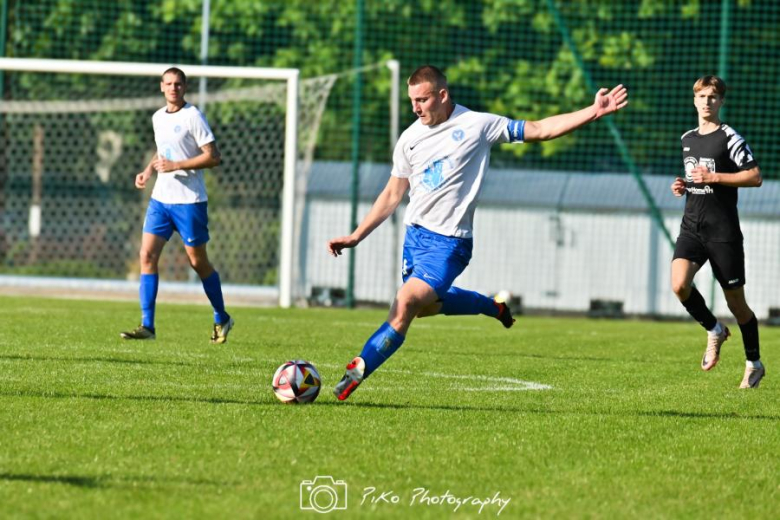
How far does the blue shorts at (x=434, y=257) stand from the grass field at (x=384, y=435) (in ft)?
2.31

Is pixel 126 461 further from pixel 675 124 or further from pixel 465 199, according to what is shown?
pixel 675 124

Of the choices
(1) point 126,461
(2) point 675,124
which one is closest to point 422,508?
(1) point 126,461

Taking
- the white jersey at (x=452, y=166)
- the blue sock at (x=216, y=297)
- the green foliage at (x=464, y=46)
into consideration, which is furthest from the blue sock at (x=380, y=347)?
the green foliage at (x=464, y=46)

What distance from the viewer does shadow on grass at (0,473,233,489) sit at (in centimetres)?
502

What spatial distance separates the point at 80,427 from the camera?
632 centimetres

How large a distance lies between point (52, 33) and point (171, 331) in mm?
14431

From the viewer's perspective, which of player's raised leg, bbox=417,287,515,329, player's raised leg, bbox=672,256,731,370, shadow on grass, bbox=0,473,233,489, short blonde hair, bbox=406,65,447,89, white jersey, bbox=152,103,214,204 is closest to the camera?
shadow on grass, bbox=0,473,233,489

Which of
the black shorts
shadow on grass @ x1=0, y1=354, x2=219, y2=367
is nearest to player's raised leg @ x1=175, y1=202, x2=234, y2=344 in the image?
shadow on grass @ x1=0, y1=354, x2=219, y2=367

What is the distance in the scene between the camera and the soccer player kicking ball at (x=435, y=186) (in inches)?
300

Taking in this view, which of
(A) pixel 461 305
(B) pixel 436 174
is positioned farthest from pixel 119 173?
(B) pixel 436 174

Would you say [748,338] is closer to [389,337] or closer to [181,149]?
[389,337]

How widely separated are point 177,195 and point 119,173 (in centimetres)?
1859

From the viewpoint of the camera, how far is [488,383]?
29.4ft

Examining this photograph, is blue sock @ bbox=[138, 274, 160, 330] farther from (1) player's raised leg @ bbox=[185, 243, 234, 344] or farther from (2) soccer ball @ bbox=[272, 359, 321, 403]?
(2) soccer ball @ bbox=[272, 359, 321, 403]
